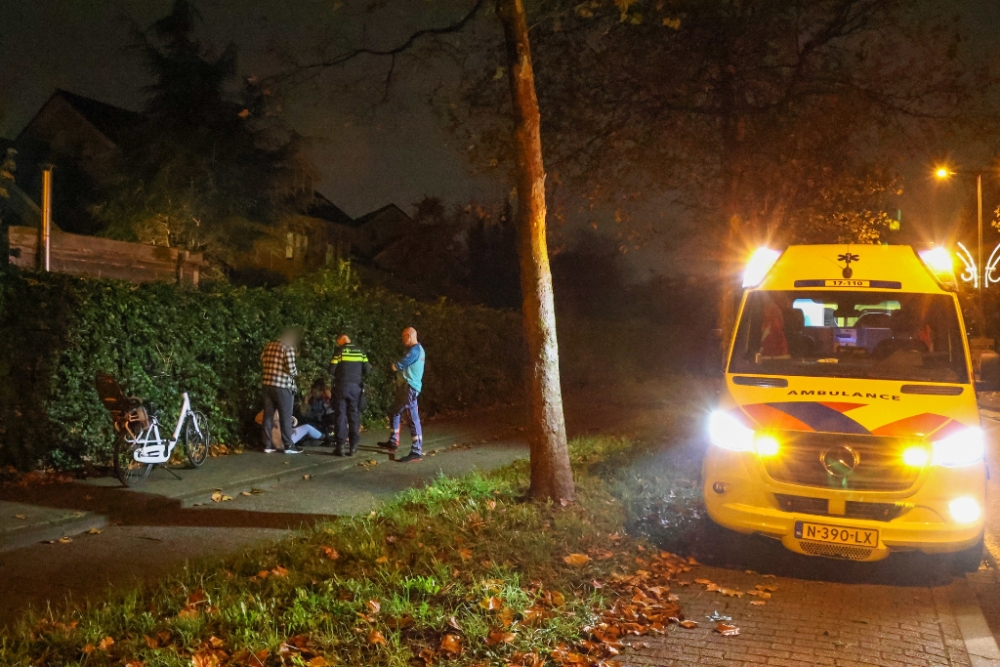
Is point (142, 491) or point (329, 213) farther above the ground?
point (329, 213)

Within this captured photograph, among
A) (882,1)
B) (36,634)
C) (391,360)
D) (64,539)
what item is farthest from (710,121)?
(36,634)

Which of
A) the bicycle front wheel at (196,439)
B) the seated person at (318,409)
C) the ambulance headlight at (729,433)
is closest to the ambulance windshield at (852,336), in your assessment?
the ambulance headlight at (729,433)

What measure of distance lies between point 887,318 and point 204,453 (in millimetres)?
8161

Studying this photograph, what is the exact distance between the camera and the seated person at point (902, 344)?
7777 mm

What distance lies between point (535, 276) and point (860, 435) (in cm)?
308

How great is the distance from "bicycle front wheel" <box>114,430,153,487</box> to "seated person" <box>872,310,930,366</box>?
7.80 metres

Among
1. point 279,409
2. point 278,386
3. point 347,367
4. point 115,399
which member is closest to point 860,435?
point 347,367

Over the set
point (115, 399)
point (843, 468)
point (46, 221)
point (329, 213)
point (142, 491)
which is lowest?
point (142, 491)

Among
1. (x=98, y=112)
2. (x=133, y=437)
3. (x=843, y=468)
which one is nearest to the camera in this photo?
(x=843, y=468)

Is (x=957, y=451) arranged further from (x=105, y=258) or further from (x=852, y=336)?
(x=105, y=258)

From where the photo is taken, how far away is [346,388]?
1280 centimetres

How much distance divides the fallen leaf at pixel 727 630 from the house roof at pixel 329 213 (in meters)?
46.8

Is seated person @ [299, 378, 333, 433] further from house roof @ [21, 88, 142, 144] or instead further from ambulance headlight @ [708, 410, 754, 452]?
house roof @ [21, 88, 142, 144]

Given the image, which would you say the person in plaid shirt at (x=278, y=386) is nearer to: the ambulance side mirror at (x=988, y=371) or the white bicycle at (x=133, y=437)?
the white bicycle at (x=133, y=437)
